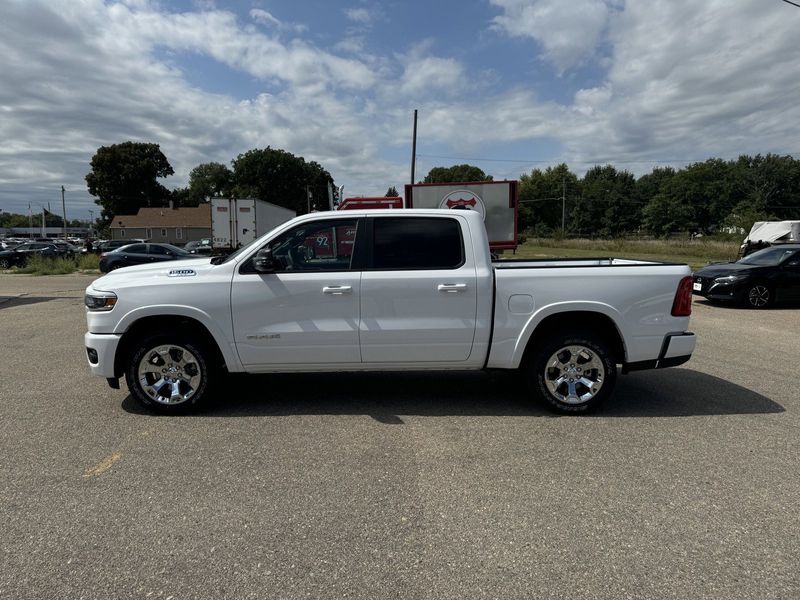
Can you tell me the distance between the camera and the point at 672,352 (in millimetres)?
4867

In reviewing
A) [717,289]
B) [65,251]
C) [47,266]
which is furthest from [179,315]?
[65,251]

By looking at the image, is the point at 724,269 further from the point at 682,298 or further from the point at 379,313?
the point at 379,313

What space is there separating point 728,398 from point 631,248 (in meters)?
47.0

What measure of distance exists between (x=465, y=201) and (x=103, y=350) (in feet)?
40.0

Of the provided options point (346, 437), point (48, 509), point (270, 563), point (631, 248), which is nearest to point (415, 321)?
point (346, 437)

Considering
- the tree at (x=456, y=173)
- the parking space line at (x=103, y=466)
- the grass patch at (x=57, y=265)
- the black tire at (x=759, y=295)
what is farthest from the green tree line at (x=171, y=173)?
the parking space line at (x=103, y=466)

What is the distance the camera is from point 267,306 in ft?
15.5

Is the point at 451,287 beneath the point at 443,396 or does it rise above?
above

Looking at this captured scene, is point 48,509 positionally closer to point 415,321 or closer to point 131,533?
point 131,533

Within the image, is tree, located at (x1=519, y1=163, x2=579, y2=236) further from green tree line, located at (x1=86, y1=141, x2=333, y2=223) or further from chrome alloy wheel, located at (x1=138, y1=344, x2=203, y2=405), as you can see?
chrome alloy wheel, located at (x1=138, y1=344, x2=203, y2=405)

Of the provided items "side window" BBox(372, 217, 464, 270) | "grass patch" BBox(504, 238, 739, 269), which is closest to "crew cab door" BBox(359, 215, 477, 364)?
"side window" BBox(372, 217, 464, 270)

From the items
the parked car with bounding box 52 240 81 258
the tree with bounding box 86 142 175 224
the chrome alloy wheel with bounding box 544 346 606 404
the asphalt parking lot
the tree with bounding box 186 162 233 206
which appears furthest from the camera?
the tree with bounding box 186 162 233 206

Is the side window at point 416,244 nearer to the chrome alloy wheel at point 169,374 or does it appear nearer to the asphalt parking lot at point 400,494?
the asphalt parking lot at point 400,494

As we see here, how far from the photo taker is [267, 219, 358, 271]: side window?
190 inches
